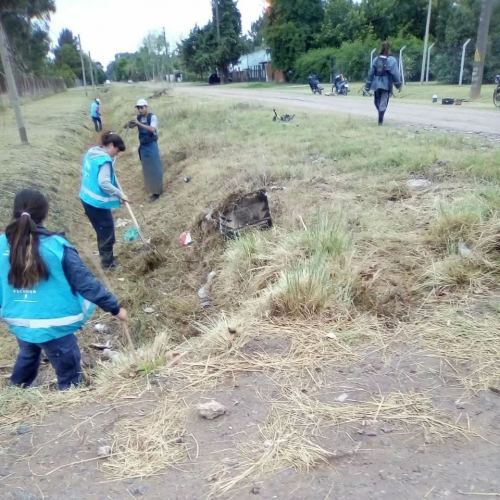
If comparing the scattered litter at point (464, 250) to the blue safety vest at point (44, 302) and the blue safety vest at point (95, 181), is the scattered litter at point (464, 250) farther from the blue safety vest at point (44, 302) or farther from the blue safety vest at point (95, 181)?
the blue safety vest at point (95, 181)

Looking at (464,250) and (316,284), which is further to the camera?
(464,250)

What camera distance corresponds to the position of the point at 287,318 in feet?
10.9

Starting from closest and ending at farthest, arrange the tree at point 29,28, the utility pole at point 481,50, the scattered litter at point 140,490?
the scattered litter at point 140,490 < the utility pole at point 481,50 < the tree at point 29,28

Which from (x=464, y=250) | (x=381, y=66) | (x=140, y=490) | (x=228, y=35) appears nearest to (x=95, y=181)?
(x=464, y=250)

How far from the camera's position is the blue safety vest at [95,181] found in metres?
5.95

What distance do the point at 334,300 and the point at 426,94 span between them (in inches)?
828

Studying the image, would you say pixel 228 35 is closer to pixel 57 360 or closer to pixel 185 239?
pixel 185 239

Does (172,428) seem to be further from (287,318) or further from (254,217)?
(254,217)

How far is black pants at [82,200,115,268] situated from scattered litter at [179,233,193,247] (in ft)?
2.90

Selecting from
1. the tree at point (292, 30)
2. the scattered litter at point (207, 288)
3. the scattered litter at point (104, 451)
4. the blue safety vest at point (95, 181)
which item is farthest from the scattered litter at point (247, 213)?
the tree at point (292, 30)

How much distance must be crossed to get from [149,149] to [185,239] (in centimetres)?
329

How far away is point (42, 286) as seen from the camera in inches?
121

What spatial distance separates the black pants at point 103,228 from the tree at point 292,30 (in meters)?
46.5

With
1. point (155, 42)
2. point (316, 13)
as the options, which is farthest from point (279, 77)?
point (155, 42)
